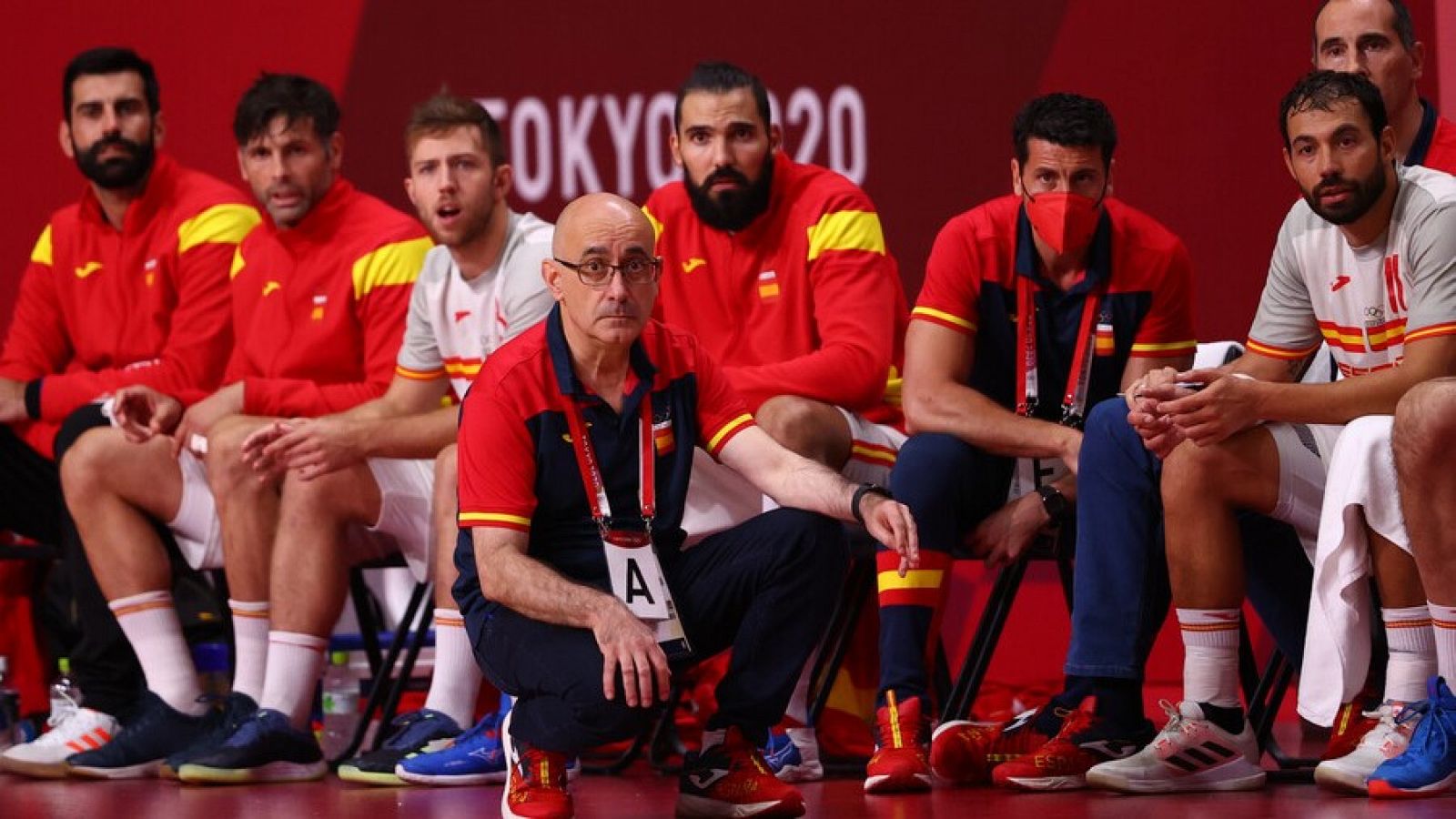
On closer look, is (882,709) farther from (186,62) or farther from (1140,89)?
(186,62)

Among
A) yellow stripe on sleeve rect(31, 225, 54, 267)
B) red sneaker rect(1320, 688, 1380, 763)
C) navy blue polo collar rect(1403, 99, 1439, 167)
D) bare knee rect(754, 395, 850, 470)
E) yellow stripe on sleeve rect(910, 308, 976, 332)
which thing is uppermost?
navy blue polo collar rect(1403, 99, 1439, 167)

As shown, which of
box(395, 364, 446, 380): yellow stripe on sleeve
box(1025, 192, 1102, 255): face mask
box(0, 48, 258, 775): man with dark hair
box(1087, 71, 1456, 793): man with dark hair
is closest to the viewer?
box(1087, 71, 1456, 793): man with dark hair

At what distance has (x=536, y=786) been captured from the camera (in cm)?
326

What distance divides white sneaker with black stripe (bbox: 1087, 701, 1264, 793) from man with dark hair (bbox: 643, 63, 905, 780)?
37.3 inches

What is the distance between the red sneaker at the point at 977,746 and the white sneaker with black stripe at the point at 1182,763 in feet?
0.78

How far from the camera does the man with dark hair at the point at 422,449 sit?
4.22 m

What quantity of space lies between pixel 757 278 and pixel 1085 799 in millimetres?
1541

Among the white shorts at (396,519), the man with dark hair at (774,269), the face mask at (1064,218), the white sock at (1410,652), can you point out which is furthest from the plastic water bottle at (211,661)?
the white sock at (1410,652)

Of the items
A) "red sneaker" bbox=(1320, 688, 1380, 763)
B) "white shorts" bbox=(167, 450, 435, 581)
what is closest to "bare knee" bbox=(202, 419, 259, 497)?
"white shorts" bbox=(167, 450, 435, 581)

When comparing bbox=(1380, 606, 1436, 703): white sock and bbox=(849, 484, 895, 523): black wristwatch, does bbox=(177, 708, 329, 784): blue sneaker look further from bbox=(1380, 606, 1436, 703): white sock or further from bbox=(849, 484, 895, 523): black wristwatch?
bbox=(1380, 606, 1436, 703): white sock

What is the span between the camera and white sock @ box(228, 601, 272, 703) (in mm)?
4395

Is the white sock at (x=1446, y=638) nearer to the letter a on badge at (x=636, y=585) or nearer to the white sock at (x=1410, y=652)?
the white sock at (x=1410, y=652)

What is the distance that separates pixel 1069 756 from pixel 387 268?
6.56 ft

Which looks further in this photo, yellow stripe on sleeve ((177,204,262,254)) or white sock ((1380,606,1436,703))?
yellow stripe on sleeve ((177,204,262,254))
